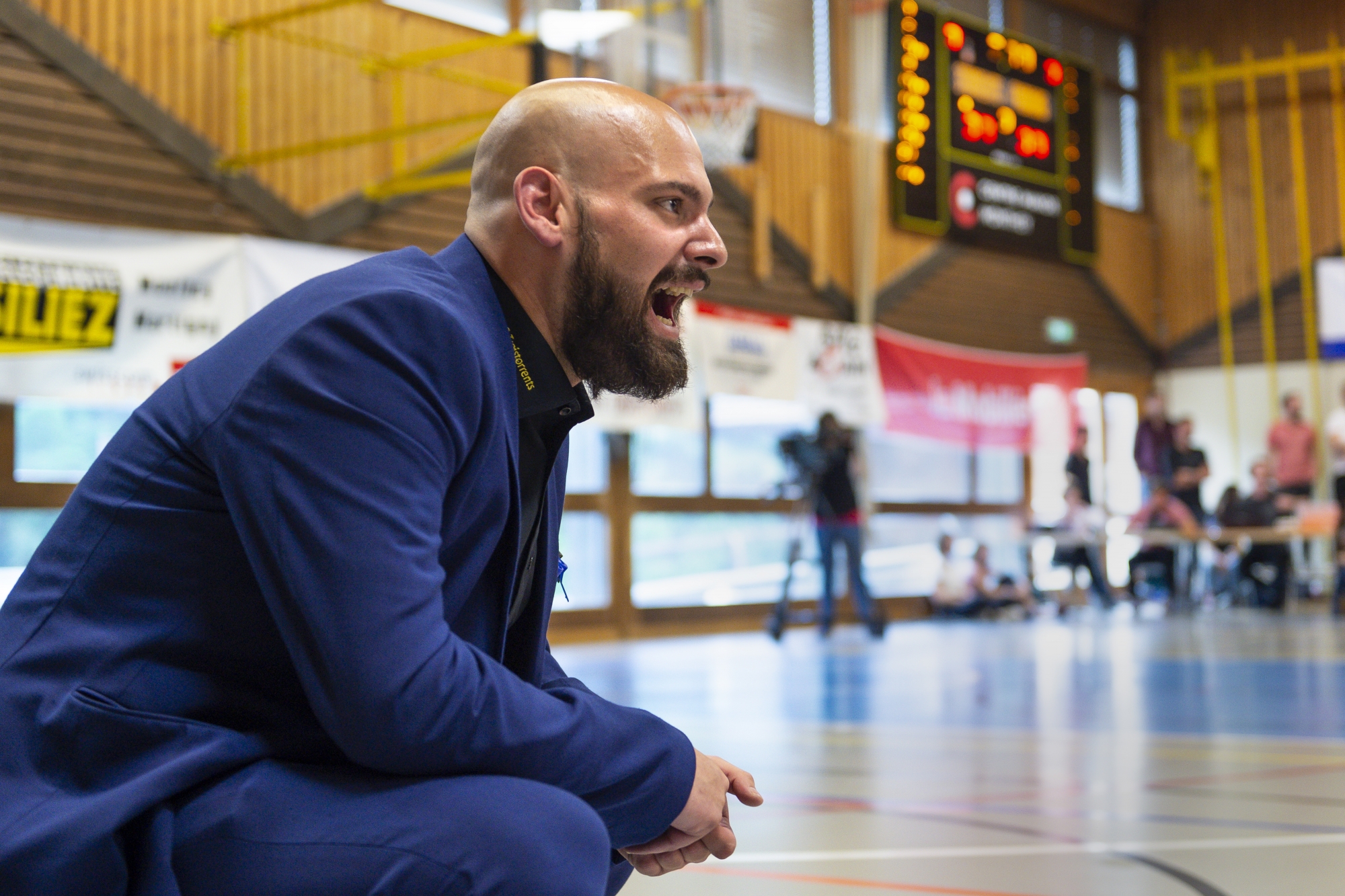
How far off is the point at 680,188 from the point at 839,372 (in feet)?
37.4

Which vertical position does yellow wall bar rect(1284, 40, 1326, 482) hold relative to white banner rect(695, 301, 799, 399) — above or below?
above

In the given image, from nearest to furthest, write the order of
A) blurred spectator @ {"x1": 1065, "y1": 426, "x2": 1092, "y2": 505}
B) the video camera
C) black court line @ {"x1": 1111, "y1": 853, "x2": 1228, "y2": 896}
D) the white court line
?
black court line @ {"x1": 1111, "y1": 853, "x2": 1228, "y2": 896} → the white court line → the video camera → blurred spectator @ {"x1": 1065, "y1": 426, "x2": 1092, "y2": 505}

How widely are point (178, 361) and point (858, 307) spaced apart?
281 inches

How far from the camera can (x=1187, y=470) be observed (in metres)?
13.6

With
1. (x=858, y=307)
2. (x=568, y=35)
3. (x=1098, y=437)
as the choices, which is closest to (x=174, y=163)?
(x=568, y=35)

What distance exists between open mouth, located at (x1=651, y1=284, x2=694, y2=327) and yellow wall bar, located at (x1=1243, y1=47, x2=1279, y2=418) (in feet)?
53.8

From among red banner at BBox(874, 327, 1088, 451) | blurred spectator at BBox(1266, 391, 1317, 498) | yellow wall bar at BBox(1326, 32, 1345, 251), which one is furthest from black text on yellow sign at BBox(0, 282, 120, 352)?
yellow wall bar at BBox(1326, 32, 1345, 251)

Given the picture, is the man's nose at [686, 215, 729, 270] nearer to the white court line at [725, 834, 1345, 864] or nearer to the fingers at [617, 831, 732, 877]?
the fingers at [617, 831, 732, 877]

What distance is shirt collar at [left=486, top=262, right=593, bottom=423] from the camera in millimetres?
1389

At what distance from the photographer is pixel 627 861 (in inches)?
58.1

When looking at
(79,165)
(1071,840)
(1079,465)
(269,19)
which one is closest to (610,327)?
(1071,840)

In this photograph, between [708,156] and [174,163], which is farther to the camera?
[708,156]

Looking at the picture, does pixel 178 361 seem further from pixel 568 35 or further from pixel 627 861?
pixel 627 861

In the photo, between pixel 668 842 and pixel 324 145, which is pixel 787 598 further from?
pixel 668 842
